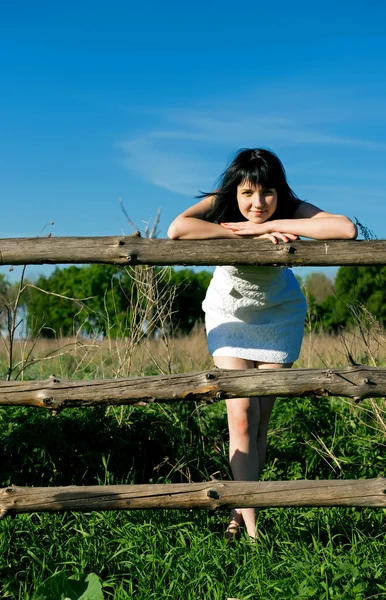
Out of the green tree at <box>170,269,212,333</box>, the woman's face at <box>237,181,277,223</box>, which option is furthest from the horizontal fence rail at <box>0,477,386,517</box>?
the green tree at <box>170,269,212,333</box>

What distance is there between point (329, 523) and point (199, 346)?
17.4 feet

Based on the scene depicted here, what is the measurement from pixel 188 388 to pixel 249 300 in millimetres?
705

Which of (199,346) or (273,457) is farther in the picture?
(199,346)

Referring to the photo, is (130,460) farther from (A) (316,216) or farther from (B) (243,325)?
(A) (316,216)

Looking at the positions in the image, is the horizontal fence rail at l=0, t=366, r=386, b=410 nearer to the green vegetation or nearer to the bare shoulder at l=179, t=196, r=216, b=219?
the green vegetation

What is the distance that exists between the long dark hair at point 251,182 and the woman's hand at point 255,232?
0.20 meters

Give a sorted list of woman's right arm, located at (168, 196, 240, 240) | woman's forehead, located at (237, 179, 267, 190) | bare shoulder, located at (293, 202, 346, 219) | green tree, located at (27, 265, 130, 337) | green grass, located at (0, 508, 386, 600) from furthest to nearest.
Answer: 1. green tree, located at (27, 265, 130, 337)
2. bare shoulder, located at (293, 202, 346, 219)
3. woman's forehead, located at (237, 179, 267, 190)
4. woman's right arm, located at (168, 196, 240, 240)
5. green grass, located at (0, 508, 386, 600)

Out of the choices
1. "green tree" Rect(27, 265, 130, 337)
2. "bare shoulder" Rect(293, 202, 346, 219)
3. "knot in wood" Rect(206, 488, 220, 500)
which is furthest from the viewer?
"green tree" Rect(27, 265, 130, 337)

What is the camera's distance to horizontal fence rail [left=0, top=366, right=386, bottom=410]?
3.27 metres

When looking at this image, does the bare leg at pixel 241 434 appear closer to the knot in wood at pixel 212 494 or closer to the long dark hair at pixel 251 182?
the knot in wood at pixel 212 494

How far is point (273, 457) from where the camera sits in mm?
5074

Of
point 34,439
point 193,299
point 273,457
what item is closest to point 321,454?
point 273,457

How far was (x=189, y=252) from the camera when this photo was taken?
3.30 metres

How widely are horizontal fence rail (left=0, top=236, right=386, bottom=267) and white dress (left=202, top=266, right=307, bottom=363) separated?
0.34 m
